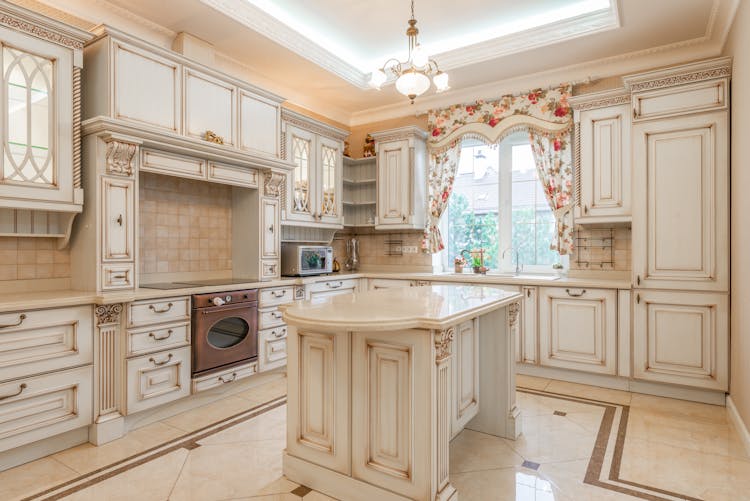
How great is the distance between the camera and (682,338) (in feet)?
10.6

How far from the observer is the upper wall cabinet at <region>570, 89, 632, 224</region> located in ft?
11.9

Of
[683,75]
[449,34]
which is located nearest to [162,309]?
[449,34]

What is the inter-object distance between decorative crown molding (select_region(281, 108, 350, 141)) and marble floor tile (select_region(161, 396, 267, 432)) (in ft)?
8.56

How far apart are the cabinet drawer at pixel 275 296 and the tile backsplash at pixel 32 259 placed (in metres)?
1.35

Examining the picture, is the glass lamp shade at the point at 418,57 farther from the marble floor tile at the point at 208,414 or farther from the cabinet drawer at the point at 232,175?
the marble floor tile at the point at 208,414

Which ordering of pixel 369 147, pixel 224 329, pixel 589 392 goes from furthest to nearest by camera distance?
pixel 369 147
pixel 589 392
pixel 224 329

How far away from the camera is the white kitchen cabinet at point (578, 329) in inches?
139

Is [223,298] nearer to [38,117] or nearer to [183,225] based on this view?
[183,225]

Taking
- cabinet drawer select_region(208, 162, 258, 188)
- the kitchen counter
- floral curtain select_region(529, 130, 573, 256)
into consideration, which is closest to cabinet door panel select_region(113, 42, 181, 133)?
cabinet drawer select_region(208, 162, 258, 188)

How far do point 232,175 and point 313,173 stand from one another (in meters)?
1.15

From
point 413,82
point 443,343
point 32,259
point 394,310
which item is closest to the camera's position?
point 443,343

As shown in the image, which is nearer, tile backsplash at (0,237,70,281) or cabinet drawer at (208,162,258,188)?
tile backsplash at (0,237,70,281)

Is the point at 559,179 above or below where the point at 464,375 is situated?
above

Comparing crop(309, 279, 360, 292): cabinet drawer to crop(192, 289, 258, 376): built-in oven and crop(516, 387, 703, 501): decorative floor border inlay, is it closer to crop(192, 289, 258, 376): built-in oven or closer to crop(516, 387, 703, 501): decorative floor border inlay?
crop(192, 289, 258, 376): built-in oven
